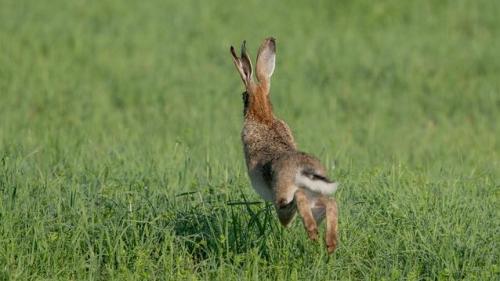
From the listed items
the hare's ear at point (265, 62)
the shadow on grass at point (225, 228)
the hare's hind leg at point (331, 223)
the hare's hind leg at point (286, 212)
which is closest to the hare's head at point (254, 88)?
the hare's ear at point (265, 62)

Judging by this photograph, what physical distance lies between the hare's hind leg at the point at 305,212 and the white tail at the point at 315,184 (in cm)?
4

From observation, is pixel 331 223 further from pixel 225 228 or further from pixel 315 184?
pixel 225 228

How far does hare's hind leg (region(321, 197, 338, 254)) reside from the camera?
4.88 m

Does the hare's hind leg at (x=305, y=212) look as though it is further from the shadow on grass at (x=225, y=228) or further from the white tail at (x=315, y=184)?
the shadow on grass at (x=225, y=228)

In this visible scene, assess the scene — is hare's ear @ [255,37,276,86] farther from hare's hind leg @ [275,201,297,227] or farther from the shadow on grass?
hare's hind leg @ [275,201,297,227]

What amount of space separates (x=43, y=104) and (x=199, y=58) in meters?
2.43

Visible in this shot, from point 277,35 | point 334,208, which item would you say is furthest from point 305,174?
point 277,35

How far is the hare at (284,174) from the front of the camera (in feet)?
15.8

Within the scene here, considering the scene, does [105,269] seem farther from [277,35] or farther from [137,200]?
[277,35]

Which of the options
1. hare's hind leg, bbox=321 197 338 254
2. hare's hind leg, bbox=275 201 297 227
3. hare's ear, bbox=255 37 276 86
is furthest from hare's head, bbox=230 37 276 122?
hare's hind leg, bbox=321 197 338 254

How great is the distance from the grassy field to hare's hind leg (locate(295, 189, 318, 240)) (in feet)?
1.21

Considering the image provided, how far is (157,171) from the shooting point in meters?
6.88

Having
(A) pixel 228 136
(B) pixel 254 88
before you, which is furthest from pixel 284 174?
(A) pixel 228 136

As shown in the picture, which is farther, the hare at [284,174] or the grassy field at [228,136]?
the grassy field at [228,136]
